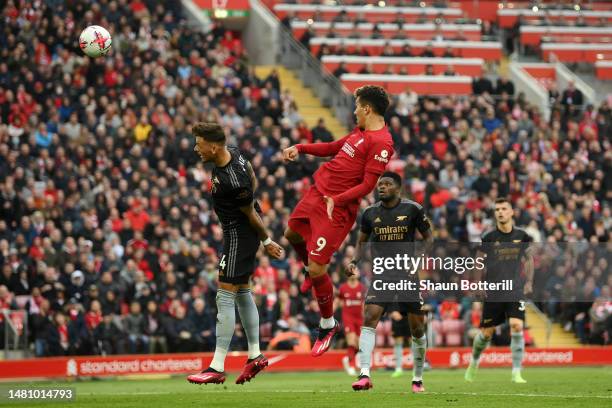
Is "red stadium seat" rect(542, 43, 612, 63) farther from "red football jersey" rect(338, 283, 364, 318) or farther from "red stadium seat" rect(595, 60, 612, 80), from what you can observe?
"red football jersey" rect(338, 283, 364, 318)

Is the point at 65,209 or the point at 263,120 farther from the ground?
the point at 263,120

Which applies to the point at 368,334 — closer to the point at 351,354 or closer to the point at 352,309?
the point at 351,354

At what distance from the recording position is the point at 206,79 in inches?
1276

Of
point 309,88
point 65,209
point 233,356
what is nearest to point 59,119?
point 65,209

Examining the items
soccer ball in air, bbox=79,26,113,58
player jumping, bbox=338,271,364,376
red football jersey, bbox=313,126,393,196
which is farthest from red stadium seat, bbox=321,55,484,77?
red football jersey, bbox=313,126,393,196

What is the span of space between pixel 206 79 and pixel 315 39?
21.9ft

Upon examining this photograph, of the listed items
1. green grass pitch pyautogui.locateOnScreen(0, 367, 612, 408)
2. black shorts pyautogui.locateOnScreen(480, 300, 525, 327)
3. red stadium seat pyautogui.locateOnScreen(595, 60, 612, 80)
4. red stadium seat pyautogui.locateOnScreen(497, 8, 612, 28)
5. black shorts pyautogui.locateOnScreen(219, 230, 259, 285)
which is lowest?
green grass pitch pyautogui.locateOnScreen(0, 367, 612, 408)

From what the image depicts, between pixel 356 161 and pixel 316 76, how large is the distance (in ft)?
76.8

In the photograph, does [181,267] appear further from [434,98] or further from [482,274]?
[434,98]

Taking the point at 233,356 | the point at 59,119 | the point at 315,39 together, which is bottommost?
the point at 233,356

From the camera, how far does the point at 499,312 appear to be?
19.3 metres

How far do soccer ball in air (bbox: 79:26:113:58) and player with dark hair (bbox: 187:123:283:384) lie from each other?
408 cm

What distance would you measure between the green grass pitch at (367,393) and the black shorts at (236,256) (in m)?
1.38

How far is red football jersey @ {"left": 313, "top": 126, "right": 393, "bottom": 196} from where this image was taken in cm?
1387
